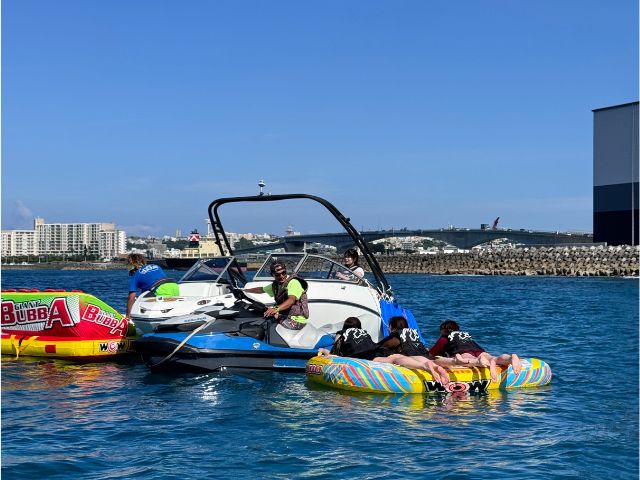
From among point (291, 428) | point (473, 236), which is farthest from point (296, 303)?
point (473, 236)

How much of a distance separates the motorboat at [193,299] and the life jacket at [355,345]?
2781 millimetres

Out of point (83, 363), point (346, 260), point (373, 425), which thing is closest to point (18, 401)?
point (83, 363)

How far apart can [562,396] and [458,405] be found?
208 centimetres

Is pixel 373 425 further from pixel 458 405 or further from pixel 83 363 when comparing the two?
pixel 83 363

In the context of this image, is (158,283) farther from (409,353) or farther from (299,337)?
(409,353)

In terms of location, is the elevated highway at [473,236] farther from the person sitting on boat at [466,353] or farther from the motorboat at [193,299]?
the person sitting on boat at [466,353]

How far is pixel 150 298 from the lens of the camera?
1561 cm

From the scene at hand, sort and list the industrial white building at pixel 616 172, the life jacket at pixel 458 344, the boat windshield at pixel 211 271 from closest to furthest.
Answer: the life jacket at pixel 458 344 → the boat windshield at pixel 211 271 → the industrial white building at pixel 616 172

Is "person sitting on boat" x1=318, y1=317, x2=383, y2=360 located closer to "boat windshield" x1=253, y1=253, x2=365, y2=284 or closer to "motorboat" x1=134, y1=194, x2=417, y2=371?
"motorboat" x1=134, y1=194, x2=417, y2=371

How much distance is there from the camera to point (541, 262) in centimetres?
8056

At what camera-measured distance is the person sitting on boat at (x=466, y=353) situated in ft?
41.4

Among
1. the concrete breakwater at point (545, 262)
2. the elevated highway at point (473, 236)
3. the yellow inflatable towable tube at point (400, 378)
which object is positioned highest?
the elevated highway at point (473, 236)

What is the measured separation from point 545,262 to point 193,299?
6897 cm

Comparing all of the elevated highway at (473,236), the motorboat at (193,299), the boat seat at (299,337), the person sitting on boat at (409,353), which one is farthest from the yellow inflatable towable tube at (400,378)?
the elevated highway at (473,236)
